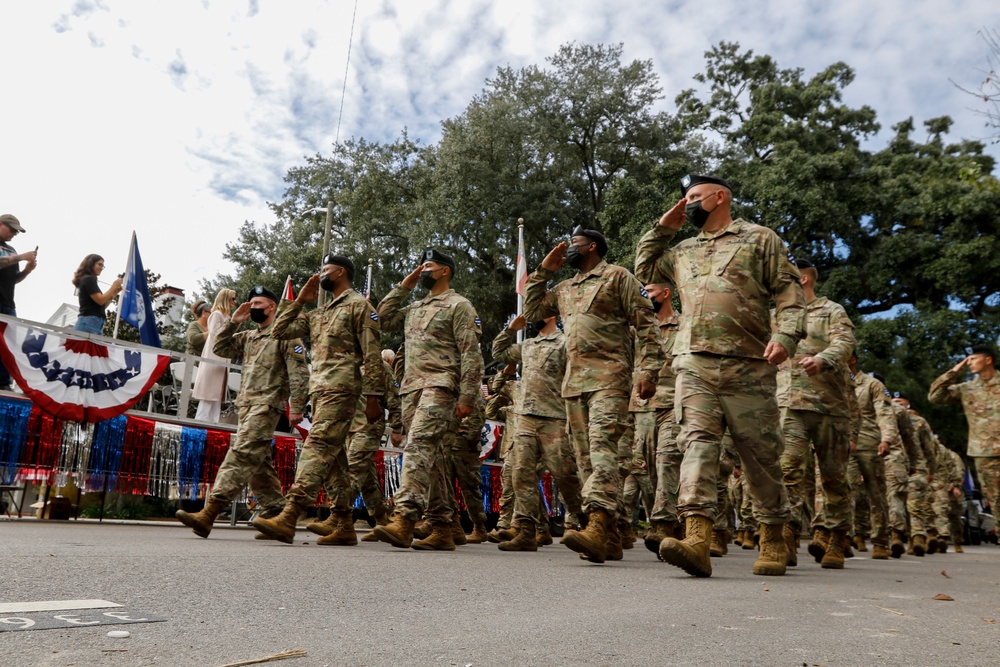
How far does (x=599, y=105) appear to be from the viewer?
94.9ft

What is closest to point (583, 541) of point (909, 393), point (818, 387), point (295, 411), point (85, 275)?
point (818, 387)

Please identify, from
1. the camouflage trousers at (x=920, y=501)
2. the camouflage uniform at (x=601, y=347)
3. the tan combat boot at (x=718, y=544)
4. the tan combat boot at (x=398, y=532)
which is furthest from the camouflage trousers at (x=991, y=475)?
the tan combat boot at (x=398, y=532)

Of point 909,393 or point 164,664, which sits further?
point 909,393

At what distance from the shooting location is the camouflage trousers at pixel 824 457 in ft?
21.5

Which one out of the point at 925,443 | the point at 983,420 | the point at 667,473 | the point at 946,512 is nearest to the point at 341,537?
the point at 667,473

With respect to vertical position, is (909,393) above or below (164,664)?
above

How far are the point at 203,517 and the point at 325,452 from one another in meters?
1.02

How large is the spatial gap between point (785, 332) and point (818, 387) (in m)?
2.31

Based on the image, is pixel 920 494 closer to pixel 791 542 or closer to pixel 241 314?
pixel 791 542

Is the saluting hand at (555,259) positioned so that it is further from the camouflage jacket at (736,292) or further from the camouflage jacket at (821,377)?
the camouflage jacket at (821,377)

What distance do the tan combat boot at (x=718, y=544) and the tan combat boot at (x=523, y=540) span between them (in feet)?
5.16

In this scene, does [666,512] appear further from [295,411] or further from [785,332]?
[295,411]

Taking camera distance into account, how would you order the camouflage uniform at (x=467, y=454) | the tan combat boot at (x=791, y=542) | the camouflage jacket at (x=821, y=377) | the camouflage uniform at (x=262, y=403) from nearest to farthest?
the tan combat boot at (x=791, y=542)
the camouflage jacket at (x=821, y=377)
the camouflage uniform at (x=262, y=403)
the camouflage uniform at (x=467, y=454)

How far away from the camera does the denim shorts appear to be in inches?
356
